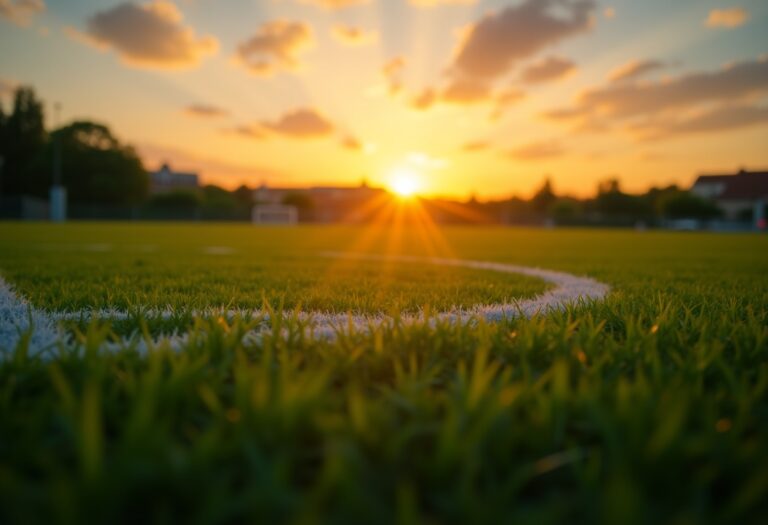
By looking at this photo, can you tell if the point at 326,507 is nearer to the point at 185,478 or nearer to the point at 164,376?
the point at 185,478

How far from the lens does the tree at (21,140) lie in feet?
148

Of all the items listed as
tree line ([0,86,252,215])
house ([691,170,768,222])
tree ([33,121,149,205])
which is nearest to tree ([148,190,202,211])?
tree line ([0,86,252,215])

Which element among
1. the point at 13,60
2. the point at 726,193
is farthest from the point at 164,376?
the point at 726,193

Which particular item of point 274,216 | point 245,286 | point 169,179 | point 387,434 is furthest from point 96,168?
point 387,434

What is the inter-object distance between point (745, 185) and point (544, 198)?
24917mm

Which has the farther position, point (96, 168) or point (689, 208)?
point (689, 208)

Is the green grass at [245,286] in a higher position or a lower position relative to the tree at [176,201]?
lower

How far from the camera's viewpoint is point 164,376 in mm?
1558

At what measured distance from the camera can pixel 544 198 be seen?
61812mm

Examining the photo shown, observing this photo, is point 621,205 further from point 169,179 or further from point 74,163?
point 169,179

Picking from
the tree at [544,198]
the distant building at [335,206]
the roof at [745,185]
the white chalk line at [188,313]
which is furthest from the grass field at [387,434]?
the roof at [745,185]

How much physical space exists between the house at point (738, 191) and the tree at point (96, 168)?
65.5m

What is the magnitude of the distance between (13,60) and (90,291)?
2664 centimetres

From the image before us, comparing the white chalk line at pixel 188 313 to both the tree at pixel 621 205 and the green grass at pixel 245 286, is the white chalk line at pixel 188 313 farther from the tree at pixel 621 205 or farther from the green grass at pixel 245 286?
the tree at pixel 621 205
